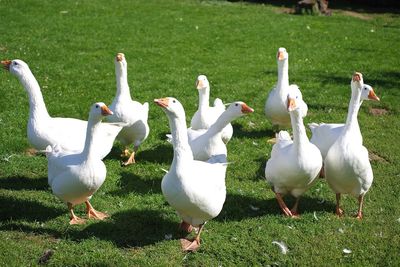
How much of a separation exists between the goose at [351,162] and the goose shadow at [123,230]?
1914 mm

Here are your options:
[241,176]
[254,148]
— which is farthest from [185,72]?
→ [241,176]

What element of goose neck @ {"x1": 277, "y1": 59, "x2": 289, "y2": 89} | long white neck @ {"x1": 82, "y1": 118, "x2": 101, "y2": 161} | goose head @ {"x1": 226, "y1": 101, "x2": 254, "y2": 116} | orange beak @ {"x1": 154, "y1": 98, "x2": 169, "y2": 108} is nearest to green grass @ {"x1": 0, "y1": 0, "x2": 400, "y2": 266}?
long white neck @ {"x1": 82, "y1": 118, "x2": 101, "y2": 161}

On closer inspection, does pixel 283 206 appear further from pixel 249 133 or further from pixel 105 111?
pixel 249 133

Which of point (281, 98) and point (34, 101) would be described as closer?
point (34, 101)

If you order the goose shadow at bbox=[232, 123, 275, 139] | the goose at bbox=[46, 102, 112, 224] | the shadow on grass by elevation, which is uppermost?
the goose at bbox=[46, 102, 112, 224]

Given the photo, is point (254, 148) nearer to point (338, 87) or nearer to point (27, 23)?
point (338, 87)

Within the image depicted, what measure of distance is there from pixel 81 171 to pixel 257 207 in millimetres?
2184

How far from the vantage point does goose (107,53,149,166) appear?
24.5 feet

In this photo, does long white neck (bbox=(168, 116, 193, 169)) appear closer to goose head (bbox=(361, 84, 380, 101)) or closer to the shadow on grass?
the shadow on grass

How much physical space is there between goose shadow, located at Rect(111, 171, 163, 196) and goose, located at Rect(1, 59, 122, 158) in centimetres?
56

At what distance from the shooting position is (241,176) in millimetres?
7207

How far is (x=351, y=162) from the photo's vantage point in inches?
228

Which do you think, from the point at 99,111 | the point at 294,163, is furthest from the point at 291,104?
the point at 99,111

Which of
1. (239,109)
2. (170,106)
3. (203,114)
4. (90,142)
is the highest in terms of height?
(170,106)
